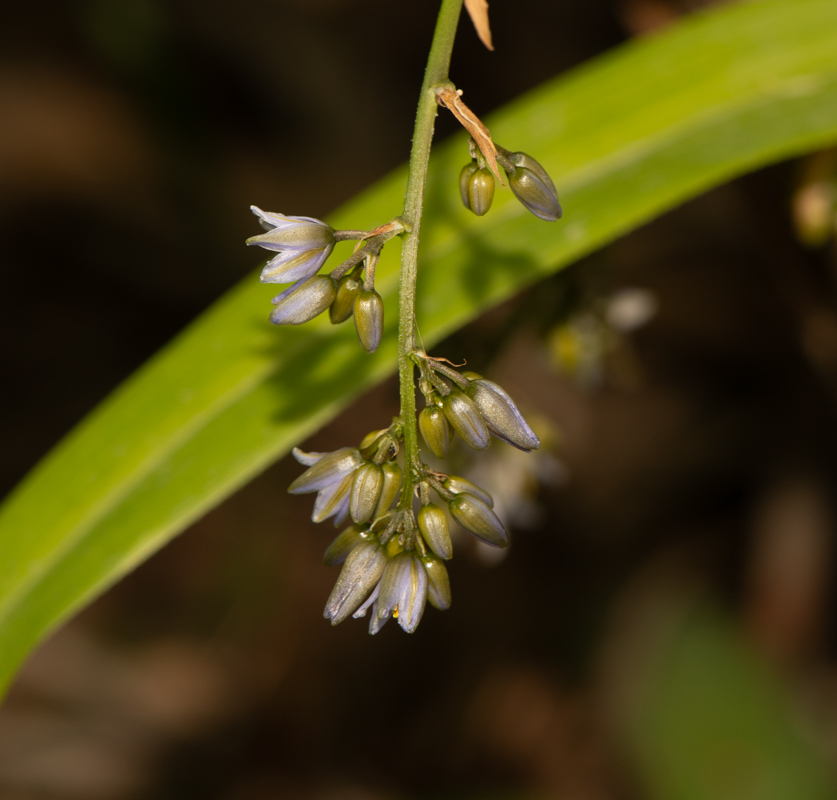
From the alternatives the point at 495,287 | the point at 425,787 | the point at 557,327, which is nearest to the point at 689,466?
the point at 425,787

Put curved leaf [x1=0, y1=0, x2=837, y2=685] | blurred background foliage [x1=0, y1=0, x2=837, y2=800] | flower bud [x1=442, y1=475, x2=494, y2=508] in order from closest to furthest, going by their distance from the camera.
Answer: flower bud [x1=442, y1=475, x2=494, y2=508], curved leaf [x1=0, y1=0, x2=837, y2=685], blurred background foliage [x1=0, y1=0, x2=837, y2=800]

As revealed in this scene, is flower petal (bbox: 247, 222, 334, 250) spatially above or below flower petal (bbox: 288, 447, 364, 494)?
above

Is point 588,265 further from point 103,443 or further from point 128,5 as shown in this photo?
point 128,5

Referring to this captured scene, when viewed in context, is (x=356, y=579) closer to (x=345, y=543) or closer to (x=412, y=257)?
(x=345, y=543)

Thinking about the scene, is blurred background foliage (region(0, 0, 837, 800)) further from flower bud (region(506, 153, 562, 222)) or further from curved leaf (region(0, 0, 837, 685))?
flower bud (region(506, 153, 562, 222))

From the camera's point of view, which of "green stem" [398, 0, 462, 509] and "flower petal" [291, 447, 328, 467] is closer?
"green stem" [398, 0, 462, 509]

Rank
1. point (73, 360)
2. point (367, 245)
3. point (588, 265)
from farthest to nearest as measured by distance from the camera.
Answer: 1. point (73, 360)
2. point (588, 265)
3. point (367, 245)

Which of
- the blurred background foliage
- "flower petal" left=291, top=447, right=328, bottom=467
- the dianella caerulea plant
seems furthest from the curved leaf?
the blurred background foliage
